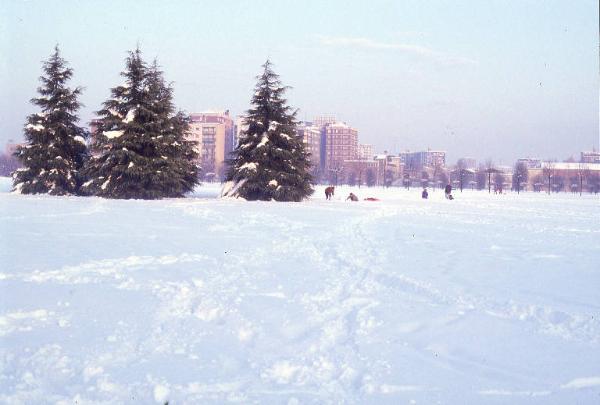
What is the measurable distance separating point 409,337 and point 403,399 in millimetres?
1557

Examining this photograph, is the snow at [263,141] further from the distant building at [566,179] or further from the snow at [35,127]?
the distant building at [566,179]

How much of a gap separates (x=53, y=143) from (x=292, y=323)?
31.3 meters

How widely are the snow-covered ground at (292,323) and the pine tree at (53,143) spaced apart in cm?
2284

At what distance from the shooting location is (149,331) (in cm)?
569

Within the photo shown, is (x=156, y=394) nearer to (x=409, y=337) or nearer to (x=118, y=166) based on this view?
(x=409, y=337)

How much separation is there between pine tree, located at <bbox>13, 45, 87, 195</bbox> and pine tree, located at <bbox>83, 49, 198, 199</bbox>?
1901mm

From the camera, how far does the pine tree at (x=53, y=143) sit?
32.6 m

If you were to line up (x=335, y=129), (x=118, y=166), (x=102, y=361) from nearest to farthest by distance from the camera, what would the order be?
(x=102, y=361) < (x=118, y=166) < (x=335, y=129)

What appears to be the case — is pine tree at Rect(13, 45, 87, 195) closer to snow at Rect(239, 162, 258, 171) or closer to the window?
snow at Rect(239, 162, 258, 171)

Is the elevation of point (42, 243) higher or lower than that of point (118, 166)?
lower

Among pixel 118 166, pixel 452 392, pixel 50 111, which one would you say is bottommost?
pixel 452 392

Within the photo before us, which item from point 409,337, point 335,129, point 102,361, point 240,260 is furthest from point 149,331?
point 335,129

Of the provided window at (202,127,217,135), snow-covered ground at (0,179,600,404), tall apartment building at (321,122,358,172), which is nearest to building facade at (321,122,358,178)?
tall apartment building at (321,122,358,172)

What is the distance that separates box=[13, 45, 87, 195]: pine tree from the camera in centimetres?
3256
